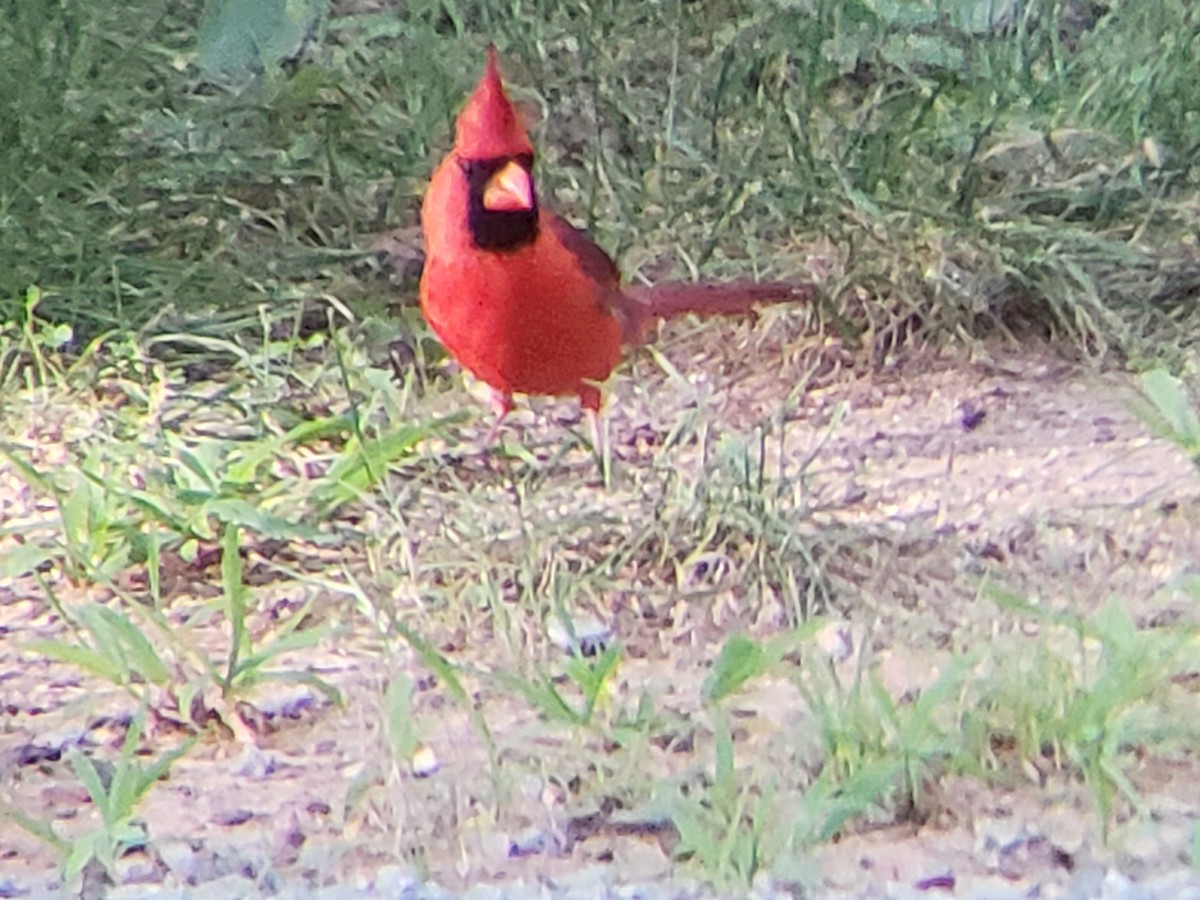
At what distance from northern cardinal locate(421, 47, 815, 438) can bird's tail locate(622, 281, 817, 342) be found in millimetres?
45

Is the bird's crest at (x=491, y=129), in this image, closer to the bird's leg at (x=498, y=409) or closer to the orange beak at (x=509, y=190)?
the orange beak at (x=509, y=190)

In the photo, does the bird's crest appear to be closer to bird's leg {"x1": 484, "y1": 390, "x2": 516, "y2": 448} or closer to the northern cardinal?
the northern cardinal

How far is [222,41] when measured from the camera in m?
1.36

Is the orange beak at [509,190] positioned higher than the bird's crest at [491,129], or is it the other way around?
the bird's crest at [491,129]

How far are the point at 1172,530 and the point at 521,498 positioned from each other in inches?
26.0

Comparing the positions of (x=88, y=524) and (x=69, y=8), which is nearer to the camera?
(x=88, y=524)

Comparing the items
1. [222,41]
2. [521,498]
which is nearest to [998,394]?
[521,498]

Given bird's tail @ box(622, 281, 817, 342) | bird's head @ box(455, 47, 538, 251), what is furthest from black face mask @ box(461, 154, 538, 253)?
bird's tail @ box(622, 281, 817, 342)

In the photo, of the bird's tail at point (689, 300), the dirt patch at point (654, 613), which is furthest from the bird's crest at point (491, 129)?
the dirt patch at point (654, 613)

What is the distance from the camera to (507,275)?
6.72ft

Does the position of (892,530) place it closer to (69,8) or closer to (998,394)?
(998,394)

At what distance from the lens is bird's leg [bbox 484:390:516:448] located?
2270 mm

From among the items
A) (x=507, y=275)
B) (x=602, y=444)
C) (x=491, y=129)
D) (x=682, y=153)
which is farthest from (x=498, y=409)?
(x=682, y=153)

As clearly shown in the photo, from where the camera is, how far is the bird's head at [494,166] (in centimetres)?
200
